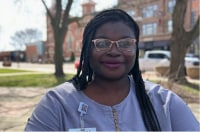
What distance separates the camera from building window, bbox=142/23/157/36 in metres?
→ 46.9

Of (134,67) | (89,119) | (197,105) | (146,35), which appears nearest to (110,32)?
(134,67)

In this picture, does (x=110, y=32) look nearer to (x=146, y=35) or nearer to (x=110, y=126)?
(x=110, y=126)

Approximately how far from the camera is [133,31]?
1692 millimetres

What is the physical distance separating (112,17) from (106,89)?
0.38 meters

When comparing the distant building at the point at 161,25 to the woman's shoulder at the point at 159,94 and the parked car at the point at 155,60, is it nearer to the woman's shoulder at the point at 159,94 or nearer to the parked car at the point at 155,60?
the parked car at the point at 155,60

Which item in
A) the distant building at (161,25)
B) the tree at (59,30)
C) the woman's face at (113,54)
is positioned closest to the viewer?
the woman's face at (113,54)

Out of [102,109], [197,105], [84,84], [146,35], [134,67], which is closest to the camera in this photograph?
[102,109]

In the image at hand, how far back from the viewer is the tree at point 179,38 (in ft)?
38.6

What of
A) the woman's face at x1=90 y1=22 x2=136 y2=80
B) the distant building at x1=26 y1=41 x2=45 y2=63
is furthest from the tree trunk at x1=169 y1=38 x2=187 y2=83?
the distant building at x1=26 y1=41 x2=45 y2=63

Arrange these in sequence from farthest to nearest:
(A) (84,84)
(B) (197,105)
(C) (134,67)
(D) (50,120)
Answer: (B) (197,105)
(C) (134,67)
(A) (84,84)
(D) (50,120)

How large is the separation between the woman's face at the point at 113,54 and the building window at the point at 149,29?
45595 millimetres

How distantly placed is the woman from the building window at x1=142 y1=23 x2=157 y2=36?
149 feet

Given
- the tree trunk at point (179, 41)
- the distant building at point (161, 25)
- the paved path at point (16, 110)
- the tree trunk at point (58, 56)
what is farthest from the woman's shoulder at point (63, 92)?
the distant building at point (161, 25)

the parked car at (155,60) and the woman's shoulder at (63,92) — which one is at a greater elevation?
the woman's shoulder at (63,92)
